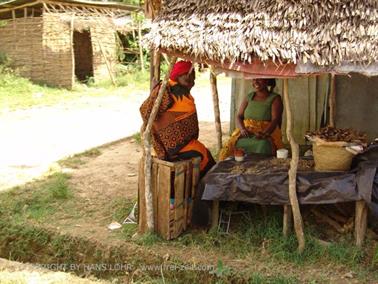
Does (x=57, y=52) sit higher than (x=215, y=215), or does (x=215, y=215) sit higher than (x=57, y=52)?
(x=57, y=52)

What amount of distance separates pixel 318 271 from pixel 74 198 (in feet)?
11.7

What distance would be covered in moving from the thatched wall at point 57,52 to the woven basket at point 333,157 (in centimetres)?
1285

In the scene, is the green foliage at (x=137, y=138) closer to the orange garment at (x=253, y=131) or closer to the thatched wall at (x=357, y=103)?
the orange garment at (x=253, y=131)

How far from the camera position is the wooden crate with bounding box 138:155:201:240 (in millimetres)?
5434

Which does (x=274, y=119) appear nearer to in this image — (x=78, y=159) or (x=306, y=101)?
(x=306, y=101)

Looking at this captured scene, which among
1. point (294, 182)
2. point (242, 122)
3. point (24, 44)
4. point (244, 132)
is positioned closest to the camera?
point (294, 182)

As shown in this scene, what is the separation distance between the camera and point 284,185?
5.16 meters

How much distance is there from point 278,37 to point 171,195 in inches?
79.1

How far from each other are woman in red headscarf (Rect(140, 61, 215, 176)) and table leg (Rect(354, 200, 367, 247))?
1.77 m

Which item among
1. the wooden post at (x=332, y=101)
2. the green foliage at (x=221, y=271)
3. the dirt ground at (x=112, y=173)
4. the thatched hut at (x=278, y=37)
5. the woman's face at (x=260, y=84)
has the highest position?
the thatched hut at (x=278, y=37)

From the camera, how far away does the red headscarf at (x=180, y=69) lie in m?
5.77

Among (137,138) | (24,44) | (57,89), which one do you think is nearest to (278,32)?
(137,138)

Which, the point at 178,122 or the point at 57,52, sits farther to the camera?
the point at 57,52

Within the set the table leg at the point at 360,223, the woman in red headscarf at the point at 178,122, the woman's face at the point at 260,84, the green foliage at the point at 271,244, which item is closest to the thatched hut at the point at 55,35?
the woman's face at the point at 260,84
